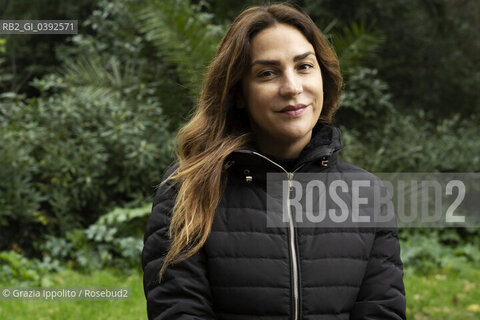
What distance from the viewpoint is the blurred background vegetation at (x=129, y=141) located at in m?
5.18

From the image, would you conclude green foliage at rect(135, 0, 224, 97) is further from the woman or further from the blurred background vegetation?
the woman

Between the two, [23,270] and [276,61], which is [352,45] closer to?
[23,270]

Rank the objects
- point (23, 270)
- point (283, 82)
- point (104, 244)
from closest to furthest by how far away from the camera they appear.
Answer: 1. point (283, 82)
2. point (23, 270)
3. point (104, 244)

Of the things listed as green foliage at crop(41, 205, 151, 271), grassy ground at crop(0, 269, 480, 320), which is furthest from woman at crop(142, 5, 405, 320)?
green foliage at crop(41, 205, 151, 271)

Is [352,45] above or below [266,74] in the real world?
above

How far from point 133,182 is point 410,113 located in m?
5.01

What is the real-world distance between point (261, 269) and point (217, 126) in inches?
21.4

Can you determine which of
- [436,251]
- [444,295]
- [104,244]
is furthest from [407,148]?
[104,244]

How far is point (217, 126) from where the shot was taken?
6.70 ft

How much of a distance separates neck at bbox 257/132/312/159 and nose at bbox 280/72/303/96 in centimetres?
20

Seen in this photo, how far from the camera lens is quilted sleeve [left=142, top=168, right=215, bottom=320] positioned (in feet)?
5.78

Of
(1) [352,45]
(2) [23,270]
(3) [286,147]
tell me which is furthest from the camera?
(1) [352,45]

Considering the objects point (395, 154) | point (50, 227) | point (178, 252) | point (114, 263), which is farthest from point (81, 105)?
point (178, 252)

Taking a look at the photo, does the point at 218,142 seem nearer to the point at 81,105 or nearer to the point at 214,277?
the point at 214,277
